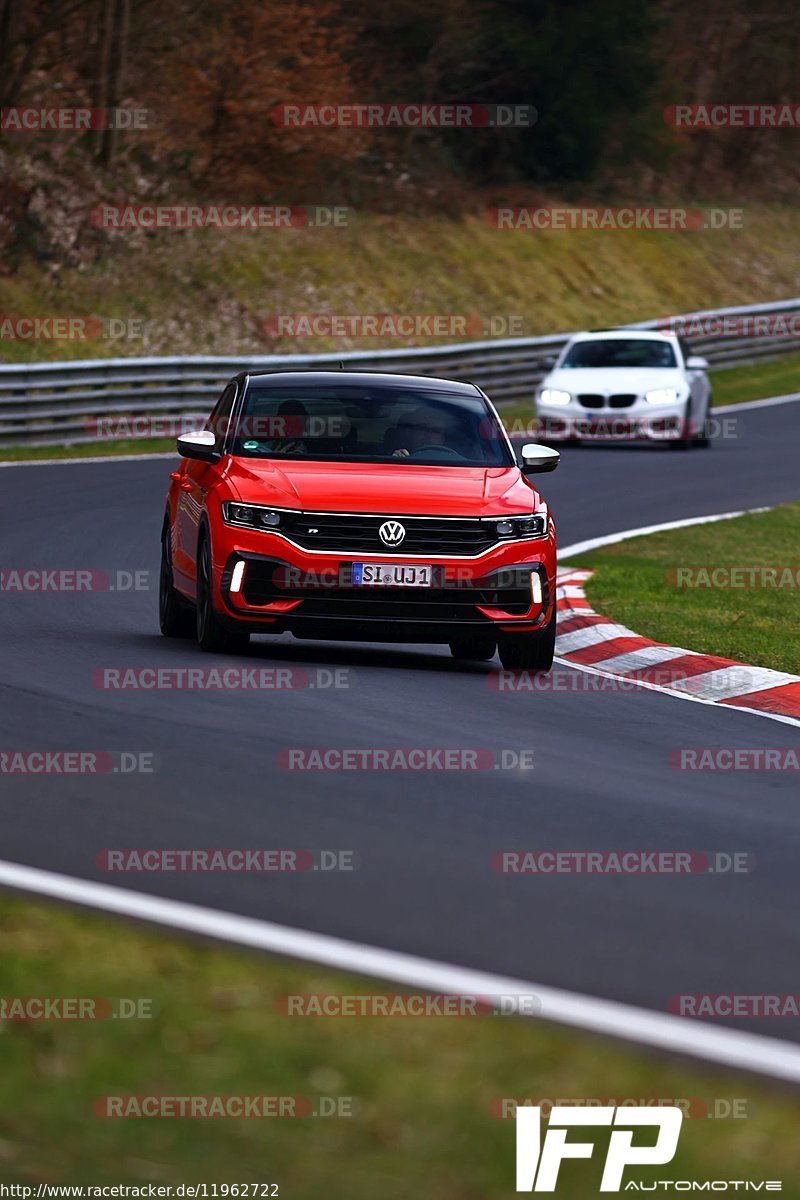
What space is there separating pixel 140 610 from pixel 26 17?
79.2 feet

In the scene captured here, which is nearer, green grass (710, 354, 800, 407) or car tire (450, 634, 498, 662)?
car tire (450, 634, 498, 662)

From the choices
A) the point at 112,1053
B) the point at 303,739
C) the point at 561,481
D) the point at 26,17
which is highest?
the point at 26,17

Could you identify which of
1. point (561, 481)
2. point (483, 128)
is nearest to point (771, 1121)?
point (561, 481)

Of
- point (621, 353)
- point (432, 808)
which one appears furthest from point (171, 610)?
point (621, 353)

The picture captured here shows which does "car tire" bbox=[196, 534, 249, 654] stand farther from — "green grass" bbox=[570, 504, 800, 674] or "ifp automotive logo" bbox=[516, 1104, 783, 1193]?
"ifp automotive logo" bbox=[516, 1104, 783, 1193]

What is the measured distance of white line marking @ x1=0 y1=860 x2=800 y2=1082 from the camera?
5215mm

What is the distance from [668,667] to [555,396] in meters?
17.8

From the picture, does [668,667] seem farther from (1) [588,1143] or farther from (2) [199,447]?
(1) [588,1143]

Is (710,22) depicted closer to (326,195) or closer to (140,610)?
(326,195)

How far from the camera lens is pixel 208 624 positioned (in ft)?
40.7

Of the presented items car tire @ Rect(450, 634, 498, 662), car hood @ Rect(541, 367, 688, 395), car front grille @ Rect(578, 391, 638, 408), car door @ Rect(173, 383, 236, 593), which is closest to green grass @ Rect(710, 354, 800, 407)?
car hood @ Rect(541, 367, 688, 395)

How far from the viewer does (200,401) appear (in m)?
30.9

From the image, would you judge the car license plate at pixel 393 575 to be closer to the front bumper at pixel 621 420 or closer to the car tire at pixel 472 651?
the car tire at pixel 472 651

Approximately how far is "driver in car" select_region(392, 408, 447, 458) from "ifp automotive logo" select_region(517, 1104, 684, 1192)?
8528mm
